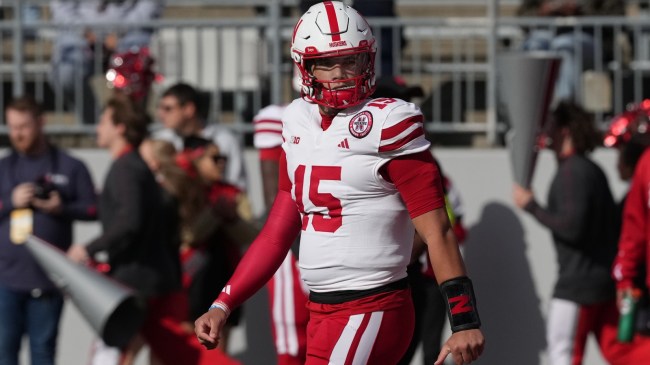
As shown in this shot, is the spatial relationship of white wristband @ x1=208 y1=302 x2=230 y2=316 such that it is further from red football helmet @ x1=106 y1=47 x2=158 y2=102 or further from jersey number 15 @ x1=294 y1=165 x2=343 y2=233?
red football helmet @ x1=106 y1=47 x2=158 y2=102

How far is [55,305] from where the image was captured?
8516 mm

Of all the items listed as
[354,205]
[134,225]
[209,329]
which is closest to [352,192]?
[354,205]

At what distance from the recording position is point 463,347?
4.59 metres

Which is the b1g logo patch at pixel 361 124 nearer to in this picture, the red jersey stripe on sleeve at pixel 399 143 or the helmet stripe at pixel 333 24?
the red jersey stripe on sleeve at pixel 399 143

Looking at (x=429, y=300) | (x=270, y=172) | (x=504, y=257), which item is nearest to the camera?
(x=270, y=172)

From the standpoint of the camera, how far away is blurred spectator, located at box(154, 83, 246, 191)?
9.16 meters

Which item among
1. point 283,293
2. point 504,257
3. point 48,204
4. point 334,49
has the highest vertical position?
point 334,49

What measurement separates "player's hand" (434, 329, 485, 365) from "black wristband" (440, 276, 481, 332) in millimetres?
36

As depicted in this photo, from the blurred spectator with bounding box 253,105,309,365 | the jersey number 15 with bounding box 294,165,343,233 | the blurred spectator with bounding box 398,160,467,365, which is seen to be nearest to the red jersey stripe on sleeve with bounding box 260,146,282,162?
the blurred spectator with bounding box 253,105,309,365

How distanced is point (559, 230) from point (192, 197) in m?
2.23

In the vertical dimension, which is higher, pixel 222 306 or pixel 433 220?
pixel 433 220

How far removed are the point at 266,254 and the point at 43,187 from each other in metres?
3.60

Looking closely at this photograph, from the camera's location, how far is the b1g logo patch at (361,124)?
478 centimetres

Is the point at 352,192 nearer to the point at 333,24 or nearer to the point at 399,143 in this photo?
the point at 399,143
